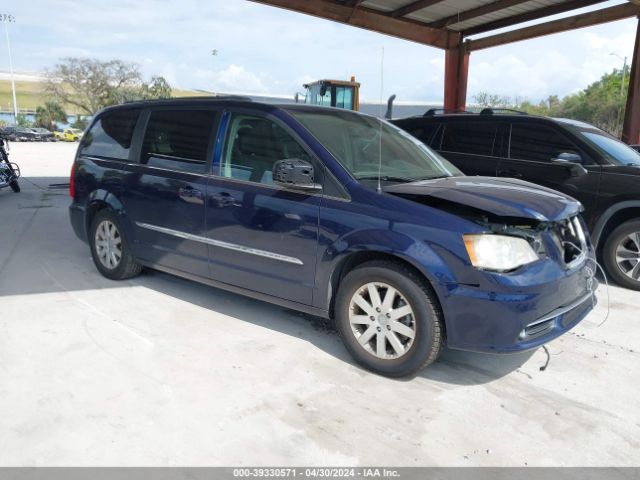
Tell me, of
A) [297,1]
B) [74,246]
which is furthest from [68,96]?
[74,246]

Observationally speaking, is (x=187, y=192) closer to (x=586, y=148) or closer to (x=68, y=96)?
(x=586, y=148)

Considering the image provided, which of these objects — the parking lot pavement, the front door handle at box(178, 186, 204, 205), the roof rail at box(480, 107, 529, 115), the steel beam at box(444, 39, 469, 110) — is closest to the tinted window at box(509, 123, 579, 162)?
the roof rail at box(480, 107, 529, 115)

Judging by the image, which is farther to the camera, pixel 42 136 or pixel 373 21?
pixel 42 136

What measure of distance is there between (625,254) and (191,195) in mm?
4532

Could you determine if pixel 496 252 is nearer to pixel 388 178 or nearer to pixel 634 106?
pixel 388 178

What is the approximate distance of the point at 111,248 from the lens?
17.1 ft

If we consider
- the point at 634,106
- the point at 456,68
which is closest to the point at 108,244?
the point at 634,106

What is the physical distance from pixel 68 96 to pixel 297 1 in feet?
242

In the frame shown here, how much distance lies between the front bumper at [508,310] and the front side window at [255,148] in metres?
1.54

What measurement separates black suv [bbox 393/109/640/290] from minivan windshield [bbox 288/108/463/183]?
2036mm

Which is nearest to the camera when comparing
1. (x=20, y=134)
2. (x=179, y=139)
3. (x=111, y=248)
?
(x=179, y=139)

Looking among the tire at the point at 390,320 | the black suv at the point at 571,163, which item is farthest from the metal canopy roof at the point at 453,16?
the tire at the point at 390,320

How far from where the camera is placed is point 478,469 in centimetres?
255

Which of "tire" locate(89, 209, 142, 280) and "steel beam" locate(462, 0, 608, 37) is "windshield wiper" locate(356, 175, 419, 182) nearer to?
"tire" locate(89, 209, 142, 280)
